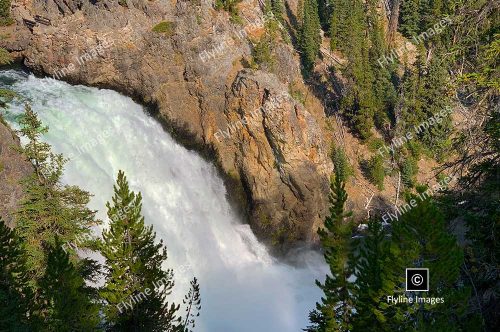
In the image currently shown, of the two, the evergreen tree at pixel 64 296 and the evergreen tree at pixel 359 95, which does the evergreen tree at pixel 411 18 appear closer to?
the evergreen tree at pixel 359 95

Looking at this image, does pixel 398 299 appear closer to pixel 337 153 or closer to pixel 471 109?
pixel 471 109

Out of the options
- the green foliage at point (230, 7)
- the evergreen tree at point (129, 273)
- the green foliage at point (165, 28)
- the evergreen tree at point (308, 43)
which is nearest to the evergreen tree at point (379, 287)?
the evergreen tree at point (129, 273)

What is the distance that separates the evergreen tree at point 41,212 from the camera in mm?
19453

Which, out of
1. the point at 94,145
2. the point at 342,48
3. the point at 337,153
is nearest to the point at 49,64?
the point at 94,145

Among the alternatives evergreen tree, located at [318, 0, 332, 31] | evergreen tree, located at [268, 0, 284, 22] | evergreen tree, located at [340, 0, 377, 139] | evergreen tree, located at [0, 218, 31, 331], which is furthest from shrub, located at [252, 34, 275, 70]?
evergreen tree, located at [318, 0, 332, 31]

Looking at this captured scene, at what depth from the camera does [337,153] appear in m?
47.7

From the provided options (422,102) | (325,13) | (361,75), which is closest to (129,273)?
(361,75)

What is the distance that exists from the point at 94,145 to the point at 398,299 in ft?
84.6

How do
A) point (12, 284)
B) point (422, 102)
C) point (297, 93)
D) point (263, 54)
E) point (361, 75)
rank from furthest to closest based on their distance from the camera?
point (422, 102) → point (361, 75) → point (297, 93) → point (263, 54) → point (12, 284)

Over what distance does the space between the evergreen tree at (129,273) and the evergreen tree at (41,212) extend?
3147 millimetres

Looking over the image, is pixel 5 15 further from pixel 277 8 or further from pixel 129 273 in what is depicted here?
pixel 277 8

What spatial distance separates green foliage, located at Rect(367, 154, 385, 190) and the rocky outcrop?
37.1 metres

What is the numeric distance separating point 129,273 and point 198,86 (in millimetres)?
24800

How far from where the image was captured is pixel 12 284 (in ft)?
56.9
